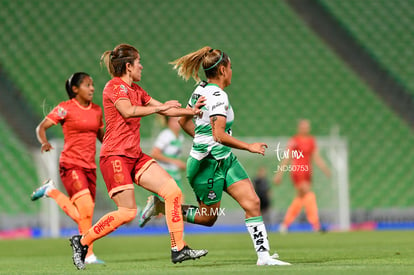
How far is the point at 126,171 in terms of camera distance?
682cm

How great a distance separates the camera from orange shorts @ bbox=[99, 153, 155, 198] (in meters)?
6.79

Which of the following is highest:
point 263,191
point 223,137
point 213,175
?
point 223,137

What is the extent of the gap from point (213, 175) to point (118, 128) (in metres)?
1.00

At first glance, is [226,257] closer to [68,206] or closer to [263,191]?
[68,206]

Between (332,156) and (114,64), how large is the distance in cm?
1059

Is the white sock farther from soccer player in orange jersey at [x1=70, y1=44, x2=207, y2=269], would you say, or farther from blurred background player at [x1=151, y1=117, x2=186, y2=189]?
blurred background player at [x1=151, y1=117, x2=186, y2=189]

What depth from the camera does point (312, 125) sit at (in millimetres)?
18141

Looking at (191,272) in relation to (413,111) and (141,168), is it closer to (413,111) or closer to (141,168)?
(141,168)

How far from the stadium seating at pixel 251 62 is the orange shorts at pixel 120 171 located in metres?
10.5

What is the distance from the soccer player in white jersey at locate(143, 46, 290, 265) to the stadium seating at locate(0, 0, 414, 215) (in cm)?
1000

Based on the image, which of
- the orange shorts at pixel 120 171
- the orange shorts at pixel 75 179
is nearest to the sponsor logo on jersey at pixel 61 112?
the orange shorts at pixel 75 179

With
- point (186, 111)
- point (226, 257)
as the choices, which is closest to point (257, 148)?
point (186, 111)

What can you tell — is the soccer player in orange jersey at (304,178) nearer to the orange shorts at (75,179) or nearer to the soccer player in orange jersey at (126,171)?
the orange shorts at (75,179)

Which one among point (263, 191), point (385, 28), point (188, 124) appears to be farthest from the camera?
point (385, 28)
